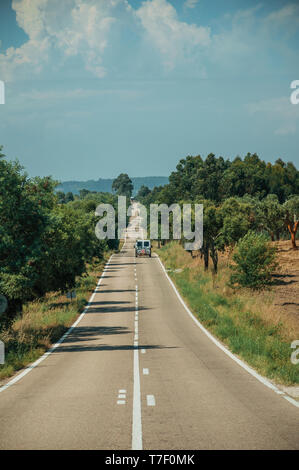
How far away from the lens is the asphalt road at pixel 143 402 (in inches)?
277

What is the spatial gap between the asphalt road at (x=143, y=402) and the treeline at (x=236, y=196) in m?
30.1

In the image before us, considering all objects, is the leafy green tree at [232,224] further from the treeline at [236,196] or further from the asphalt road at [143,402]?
the asphalt road at [143,402]

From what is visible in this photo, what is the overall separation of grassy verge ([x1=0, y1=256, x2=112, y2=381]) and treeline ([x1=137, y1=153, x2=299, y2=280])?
52.0ft

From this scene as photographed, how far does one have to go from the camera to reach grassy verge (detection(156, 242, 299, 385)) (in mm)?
13521

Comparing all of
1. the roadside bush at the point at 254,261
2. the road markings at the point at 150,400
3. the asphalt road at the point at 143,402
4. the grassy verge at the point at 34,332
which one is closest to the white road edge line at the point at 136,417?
the asphalt road at the point at 143,402

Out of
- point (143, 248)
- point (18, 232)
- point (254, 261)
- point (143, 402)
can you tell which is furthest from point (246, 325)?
point (143, 248)

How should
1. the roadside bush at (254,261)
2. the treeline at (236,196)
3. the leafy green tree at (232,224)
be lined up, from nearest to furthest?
the roadside bush at (254,261) → the leafy green tree at (232,224) → the treeline at (236,196)

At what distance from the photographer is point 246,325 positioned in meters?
22.2

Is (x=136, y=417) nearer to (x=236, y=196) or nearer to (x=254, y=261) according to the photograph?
(x=254, y=261)

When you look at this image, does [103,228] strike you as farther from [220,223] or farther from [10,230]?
[10,230]

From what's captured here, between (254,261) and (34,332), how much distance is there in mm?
20674

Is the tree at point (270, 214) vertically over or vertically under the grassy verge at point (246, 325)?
over

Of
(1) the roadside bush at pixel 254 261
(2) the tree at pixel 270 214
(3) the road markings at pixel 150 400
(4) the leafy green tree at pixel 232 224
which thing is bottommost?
(3) the road markings at pixel 150 400
